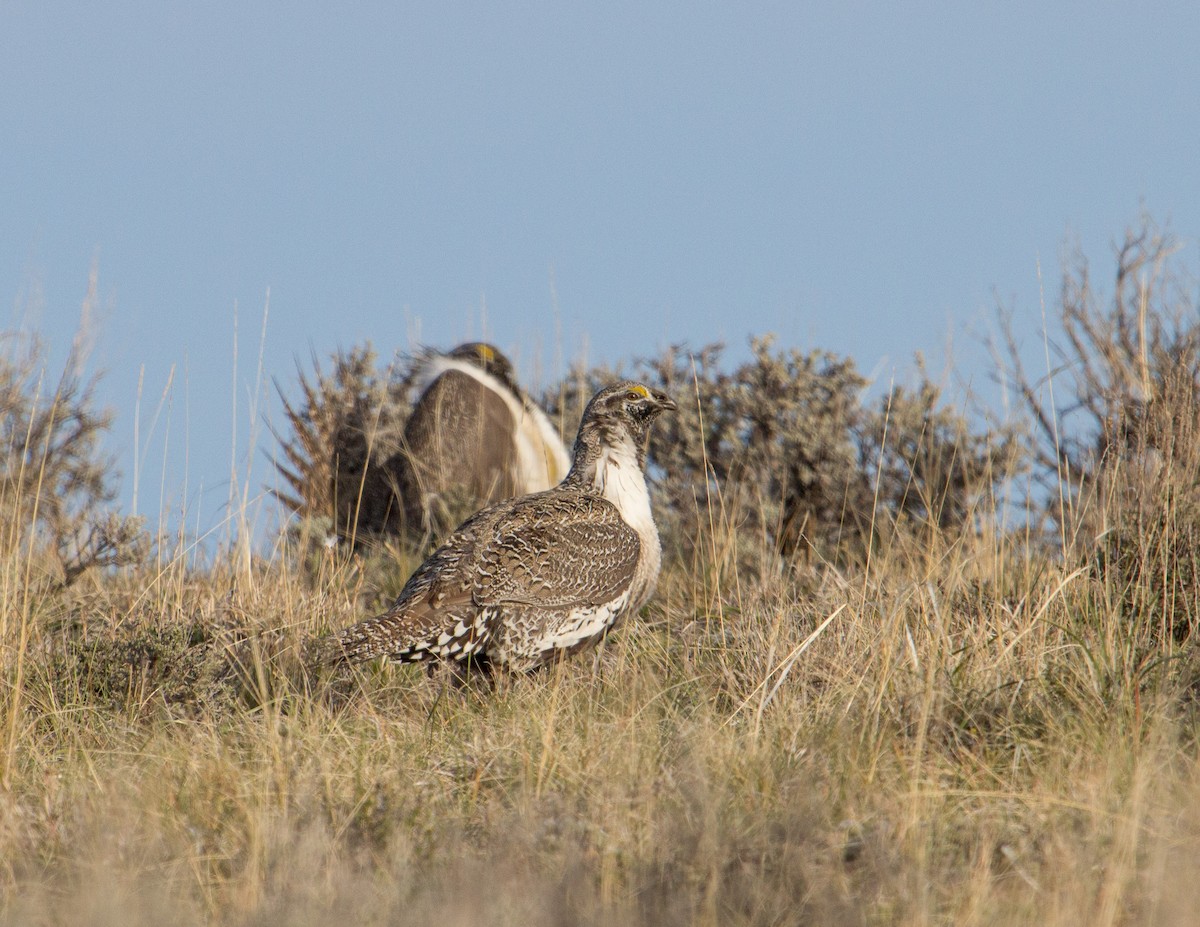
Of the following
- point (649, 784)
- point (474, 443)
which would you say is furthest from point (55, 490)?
point (649, 784)

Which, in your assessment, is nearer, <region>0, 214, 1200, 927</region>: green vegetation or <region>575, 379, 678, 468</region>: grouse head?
<region>0, 214, 1200, 927</region>: green vegetation

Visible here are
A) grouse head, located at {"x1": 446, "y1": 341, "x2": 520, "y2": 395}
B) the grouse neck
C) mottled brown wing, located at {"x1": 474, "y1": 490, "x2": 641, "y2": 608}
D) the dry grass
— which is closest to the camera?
the dry grass

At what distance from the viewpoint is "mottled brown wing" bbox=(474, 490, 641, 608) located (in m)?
4.88

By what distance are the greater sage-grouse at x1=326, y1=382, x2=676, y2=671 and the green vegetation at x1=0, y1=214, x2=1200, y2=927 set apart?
0.18 meters

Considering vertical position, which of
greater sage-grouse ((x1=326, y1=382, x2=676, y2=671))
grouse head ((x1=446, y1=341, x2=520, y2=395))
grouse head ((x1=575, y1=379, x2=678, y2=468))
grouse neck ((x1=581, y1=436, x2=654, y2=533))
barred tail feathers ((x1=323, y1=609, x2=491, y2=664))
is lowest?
barred tail feathers ((x1=323, y1=609, x2=491, y2=664))

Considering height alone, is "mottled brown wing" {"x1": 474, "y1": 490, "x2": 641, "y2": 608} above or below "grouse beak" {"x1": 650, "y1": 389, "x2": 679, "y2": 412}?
below

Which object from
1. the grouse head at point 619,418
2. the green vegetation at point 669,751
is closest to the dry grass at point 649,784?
the green vegetation at point 669,751

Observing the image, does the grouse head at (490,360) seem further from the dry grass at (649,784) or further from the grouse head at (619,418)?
the dry grass at (649,784)

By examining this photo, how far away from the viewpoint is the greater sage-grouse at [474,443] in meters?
9.12

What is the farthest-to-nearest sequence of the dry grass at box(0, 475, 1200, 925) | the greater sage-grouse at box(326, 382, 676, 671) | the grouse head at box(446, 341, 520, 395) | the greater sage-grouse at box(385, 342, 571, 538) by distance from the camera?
the grouse head at box(446, 341, 520, 395), the greater sage-grouse at box(385, 342, 571, 538), the greater sage-grouse at box(326, 382, 676, 671), the dry grass at box(0, 475, 1200, 925)

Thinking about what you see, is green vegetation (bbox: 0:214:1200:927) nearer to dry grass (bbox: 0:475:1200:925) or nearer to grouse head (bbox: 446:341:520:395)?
dry grass (bbox: 0:475:1200:925)

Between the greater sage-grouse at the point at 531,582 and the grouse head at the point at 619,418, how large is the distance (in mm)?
12

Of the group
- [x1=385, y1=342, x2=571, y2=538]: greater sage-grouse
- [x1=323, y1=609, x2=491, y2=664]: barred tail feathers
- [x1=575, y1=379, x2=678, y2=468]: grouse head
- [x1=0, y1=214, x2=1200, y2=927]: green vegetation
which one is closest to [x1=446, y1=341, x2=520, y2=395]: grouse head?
[x1=385, y1=342, x2=571, y2=538]: greater sage-grouse

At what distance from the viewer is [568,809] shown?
3.29 metres
